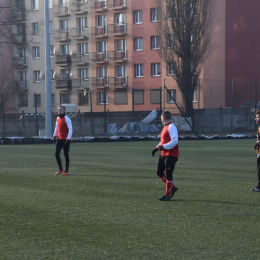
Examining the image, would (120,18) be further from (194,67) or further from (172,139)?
(172,139)

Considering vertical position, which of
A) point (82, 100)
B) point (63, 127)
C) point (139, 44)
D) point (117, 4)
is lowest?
point (63, 127)

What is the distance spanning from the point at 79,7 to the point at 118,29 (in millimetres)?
6480

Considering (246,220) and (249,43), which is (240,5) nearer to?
(249,43)

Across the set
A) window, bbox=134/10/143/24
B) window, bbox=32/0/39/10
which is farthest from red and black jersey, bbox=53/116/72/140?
window, bbox=32/0/39/10

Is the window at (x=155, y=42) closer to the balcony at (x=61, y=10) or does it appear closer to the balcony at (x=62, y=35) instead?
the balcony at (x=62, y=35)

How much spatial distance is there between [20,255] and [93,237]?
1.06m

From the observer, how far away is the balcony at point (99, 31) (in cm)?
5457

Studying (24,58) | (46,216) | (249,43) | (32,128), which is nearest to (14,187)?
(46,216)

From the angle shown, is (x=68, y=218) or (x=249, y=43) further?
(x=249, y=43)

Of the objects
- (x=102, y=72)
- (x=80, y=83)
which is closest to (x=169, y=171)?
(x=102, y=72)

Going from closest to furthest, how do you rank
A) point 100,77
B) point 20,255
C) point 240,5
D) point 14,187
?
1. point 20,255
2. point 14,187
3. point 240,5
4. point 100,77

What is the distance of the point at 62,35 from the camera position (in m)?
57.8

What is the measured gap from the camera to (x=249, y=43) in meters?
46.9

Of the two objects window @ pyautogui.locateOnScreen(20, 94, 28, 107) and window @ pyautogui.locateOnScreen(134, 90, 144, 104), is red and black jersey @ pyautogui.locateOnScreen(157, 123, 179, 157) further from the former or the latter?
window @ pyautogui.locateOnScreen(20, 94, 28, 107)
